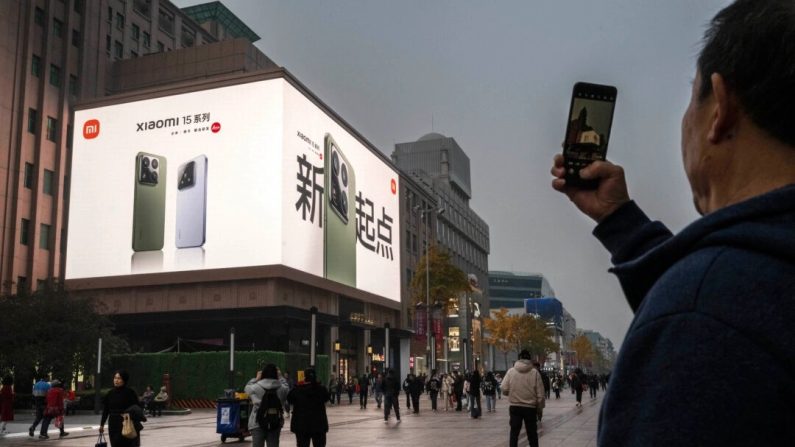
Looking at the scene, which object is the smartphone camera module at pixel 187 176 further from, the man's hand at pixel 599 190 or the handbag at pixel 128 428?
the man's hand at pixel 599 190

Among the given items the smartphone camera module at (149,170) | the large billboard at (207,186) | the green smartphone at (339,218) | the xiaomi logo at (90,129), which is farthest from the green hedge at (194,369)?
the xiaomi logo at (90,129)

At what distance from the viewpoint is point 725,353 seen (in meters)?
1.16

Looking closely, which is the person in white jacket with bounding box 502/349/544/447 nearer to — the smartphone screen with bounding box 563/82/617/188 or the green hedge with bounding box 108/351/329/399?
the smartphone screen with bounding box 563/82/617/188

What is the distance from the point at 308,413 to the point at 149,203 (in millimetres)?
41336

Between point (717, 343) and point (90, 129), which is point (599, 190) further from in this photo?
point (90, 129)

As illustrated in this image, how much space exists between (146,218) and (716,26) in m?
51.5

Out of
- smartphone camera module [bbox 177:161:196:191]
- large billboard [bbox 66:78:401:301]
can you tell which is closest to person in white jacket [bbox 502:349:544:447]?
large billboard [bbox 66:78:401:301]

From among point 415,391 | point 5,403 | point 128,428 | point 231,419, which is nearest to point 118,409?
point 128,428

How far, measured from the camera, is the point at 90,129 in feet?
178

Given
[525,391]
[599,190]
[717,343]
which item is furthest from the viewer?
[525,391]

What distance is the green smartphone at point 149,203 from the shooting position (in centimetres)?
5009

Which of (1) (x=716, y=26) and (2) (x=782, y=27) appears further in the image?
(1) (x=716, y=26)

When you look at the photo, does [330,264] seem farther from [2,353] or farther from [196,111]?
[2,353]

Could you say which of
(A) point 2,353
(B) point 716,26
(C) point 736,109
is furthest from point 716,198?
(A) point 2,353
